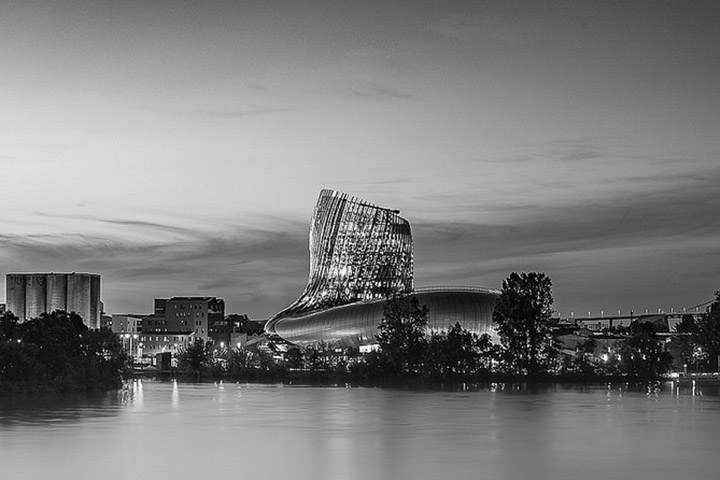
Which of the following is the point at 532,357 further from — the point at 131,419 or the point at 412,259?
the point at 412,259

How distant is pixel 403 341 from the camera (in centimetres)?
9994

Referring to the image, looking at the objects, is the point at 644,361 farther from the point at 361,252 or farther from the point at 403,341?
the point at 361,252

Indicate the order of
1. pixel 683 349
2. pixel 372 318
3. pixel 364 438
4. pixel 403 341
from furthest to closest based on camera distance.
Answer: pixel 372 318 → pixel 683 349 → pixel 403 341 → pixel 364 438

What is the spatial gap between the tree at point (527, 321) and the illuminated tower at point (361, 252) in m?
65.9

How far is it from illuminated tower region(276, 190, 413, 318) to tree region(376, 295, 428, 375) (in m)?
58.2

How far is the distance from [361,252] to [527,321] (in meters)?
69.7

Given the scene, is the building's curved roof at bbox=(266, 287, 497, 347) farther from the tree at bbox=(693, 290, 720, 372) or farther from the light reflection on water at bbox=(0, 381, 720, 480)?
the light reflection on water at bbox=(0, 381, 720, 480)

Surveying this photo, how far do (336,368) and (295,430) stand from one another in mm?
72100

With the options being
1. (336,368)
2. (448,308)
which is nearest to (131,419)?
(336,368)

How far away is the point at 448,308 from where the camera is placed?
135m

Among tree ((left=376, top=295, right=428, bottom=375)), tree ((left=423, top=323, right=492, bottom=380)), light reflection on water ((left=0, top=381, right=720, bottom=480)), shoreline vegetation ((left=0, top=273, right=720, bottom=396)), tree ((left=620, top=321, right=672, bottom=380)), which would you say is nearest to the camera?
light reflection on water ((left=0, top=381, right=720, bottom=480))

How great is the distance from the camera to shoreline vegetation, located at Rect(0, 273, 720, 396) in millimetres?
77250

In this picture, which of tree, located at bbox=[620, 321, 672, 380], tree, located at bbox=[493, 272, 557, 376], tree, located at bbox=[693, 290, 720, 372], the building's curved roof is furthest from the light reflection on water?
the building's curved roof

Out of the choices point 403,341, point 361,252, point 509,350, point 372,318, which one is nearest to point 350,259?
point 361,252
